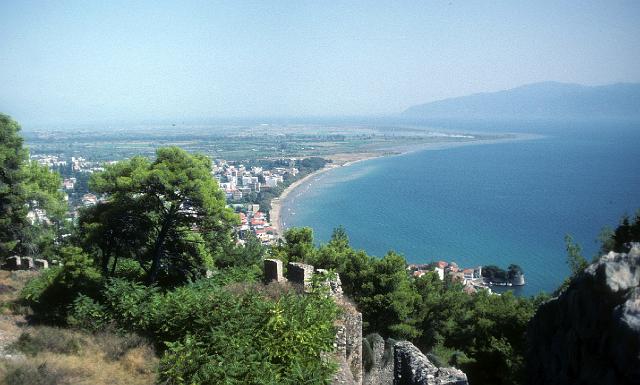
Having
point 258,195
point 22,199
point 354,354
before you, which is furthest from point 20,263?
point 258,195

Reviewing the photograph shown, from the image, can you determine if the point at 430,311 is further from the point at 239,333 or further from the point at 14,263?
the point at 14,263

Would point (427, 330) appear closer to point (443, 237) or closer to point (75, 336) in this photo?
point (75, 336)

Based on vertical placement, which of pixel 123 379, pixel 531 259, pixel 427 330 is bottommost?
pixel 531 259

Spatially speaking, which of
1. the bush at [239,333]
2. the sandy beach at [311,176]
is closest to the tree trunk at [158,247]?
the bush at [239,333]

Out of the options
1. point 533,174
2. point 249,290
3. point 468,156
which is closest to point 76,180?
point 249,290

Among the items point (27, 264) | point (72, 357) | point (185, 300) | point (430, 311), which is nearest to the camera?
point (72, 357)

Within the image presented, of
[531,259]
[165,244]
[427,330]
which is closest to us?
[165,244]
